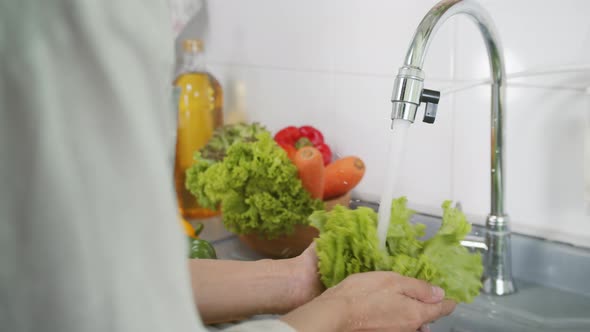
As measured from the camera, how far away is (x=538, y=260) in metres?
1.20

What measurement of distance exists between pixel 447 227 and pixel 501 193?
0.65 ft

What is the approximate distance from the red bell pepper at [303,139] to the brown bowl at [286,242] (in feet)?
0.41

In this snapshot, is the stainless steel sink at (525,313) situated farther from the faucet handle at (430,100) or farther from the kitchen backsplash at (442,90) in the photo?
the faucet handle at (430,100)

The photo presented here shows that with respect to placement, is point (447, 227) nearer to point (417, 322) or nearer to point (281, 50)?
point (417, 322)

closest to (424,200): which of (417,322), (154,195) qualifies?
(417,322)

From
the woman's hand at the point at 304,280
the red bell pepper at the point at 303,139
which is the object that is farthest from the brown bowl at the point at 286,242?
the woman's hand at the point at 304,280

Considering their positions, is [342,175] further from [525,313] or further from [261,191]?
[525,313]

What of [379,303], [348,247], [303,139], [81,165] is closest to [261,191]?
[303,139]

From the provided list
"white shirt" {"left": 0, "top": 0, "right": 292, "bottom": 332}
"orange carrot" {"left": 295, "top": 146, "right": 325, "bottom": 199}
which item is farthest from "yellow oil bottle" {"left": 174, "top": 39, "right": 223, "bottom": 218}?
"white shirt" {"left": 0, "top": 0, "right": 292, "bottom": 332}

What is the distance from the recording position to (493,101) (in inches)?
44.4

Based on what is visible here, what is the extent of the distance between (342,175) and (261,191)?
17 centimetres

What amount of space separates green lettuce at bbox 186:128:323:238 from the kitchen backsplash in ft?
0.79

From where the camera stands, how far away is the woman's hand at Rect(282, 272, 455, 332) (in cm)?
84

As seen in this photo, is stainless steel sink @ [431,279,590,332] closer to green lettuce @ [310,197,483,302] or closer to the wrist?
green lettuce @ [310,197,483,302]
